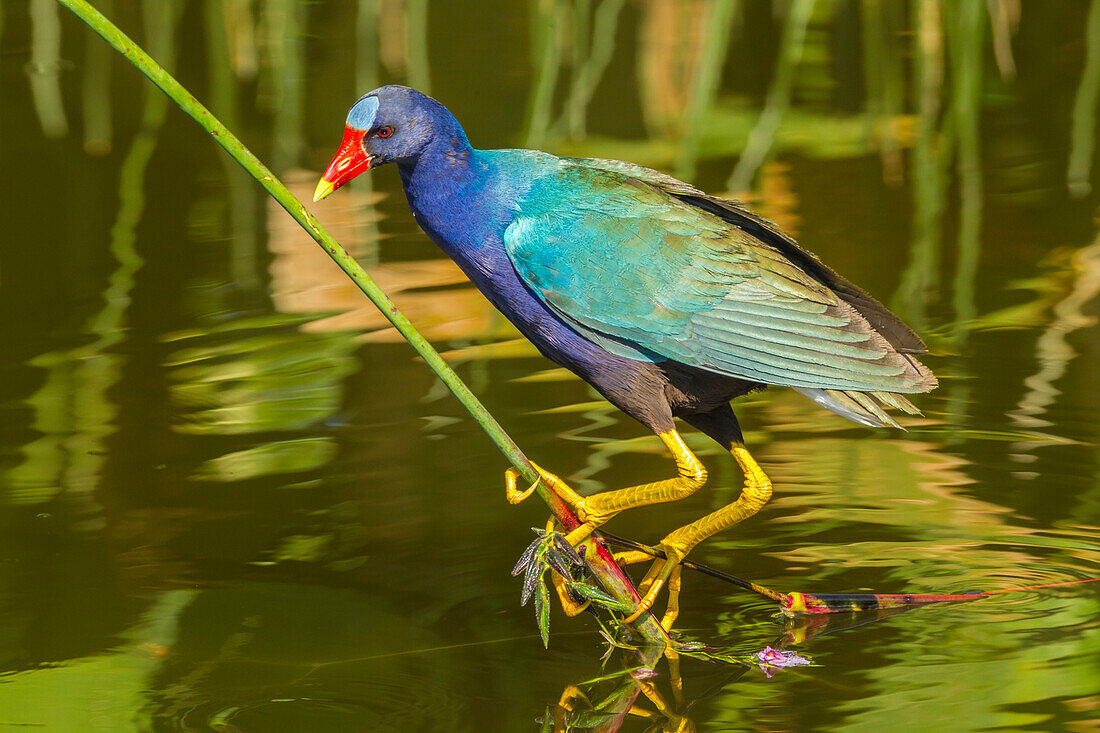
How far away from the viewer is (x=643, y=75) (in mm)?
8500

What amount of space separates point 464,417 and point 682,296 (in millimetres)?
1459

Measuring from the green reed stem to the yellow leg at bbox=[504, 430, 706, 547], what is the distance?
0.03m

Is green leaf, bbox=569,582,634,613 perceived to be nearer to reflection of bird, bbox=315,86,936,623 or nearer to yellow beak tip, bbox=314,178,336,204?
reflection of bird, bbox=315,86,936,623

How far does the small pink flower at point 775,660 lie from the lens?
3.16 metres

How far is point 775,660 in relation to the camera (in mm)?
3184

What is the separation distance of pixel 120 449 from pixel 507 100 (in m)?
4.02

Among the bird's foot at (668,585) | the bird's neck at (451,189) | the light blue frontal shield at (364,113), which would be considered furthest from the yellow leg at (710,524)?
the light blue frontal shield at (364,113)

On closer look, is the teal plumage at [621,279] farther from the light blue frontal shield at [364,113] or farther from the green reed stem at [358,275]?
the green reed stem at [358,275]

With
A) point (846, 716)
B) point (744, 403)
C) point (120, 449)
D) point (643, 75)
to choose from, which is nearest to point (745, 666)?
point (846, 716)

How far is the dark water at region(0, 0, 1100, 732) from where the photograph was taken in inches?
125

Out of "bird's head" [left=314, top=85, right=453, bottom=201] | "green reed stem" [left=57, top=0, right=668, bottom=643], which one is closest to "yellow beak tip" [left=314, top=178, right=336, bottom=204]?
"bird's head" [left=314, top=85, right=453, bottom=201]

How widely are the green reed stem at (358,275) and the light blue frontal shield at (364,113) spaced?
45 centimetres

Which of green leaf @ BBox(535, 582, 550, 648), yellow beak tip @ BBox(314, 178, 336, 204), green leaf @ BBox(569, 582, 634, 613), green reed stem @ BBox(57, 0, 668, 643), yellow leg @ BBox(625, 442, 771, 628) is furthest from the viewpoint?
yellow leg @ BBox(625, 442, 771, 628)

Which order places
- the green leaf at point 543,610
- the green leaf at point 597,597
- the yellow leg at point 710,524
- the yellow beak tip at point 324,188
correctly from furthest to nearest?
the yellow leg at point 710,524
the yellow beak tip at point 324,188
the green leaf at point 597,597
the green leaf at point 543,610
